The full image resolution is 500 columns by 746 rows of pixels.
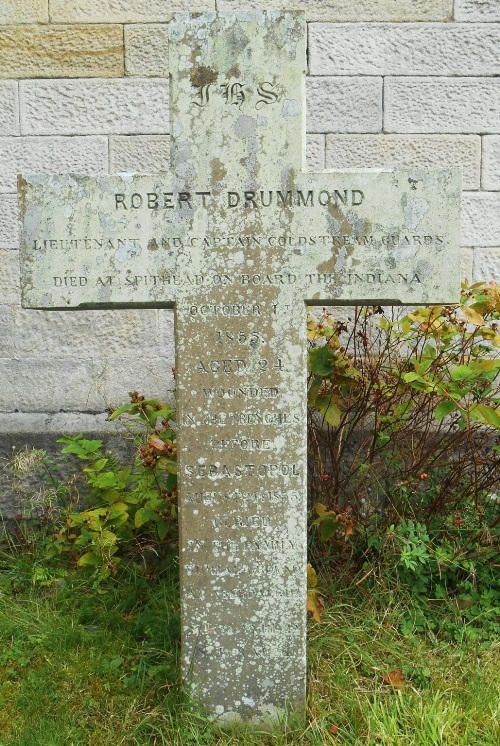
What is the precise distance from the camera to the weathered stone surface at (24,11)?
3.68 metres

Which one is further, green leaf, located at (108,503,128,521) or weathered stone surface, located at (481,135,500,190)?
weathered stone surface, located at (481,135,500,190)

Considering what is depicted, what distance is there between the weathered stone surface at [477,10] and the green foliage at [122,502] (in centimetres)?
243

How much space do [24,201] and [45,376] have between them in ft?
5.36

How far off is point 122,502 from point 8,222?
1.59 meters

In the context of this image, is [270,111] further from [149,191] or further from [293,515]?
[293,515]

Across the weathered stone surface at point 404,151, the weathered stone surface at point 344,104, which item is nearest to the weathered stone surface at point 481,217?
the weathered stone surface at point 404,151

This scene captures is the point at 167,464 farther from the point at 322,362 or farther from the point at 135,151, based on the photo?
the point at 135,151

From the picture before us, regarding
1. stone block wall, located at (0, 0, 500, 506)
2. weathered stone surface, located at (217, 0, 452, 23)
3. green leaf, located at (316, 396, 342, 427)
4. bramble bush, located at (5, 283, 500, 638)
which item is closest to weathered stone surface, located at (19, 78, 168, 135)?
stone block wall, located at (0, 0, 500, 506)

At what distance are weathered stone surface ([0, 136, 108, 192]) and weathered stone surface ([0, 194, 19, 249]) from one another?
0.08m

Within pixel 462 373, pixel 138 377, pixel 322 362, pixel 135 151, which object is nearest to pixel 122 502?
pixel 138 377

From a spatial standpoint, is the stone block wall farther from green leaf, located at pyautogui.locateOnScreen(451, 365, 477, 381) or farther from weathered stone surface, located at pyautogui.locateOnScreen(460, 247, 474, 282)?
green leaf, located at pyautogui.locateOnScreen(451, 365, 477, 381)

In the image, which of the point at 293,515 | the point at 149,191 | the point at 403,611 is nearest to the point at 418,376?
the point at 293,515

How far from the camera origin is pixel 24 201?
2.32 m

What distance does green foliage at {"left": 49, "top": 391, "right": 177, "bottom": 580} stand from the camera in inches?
119
